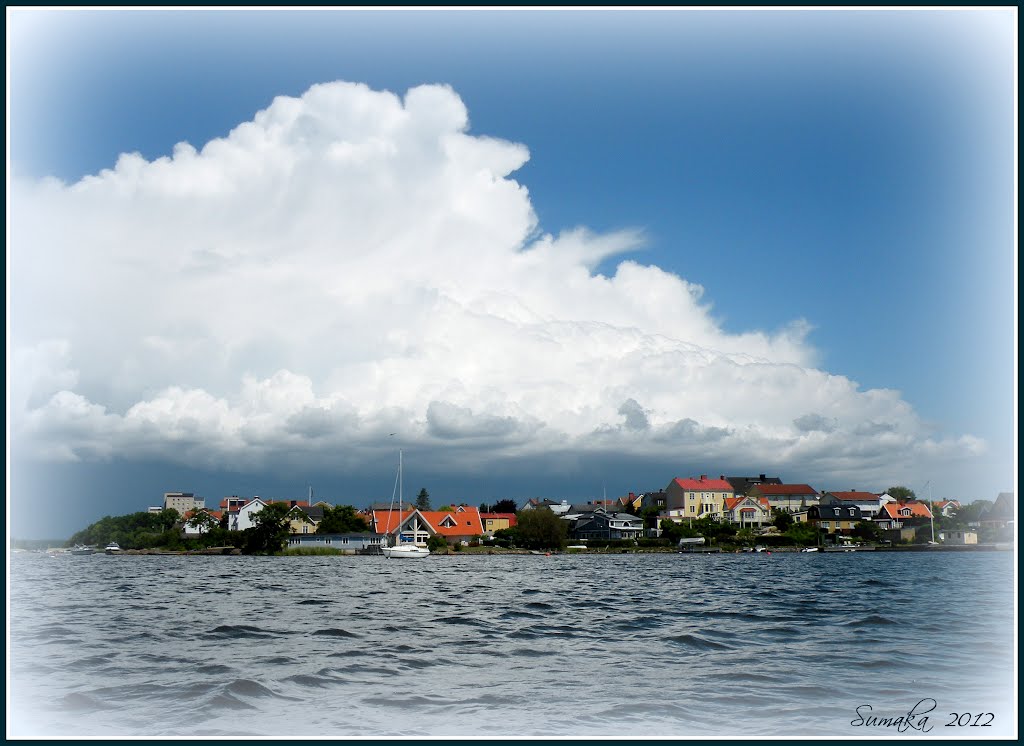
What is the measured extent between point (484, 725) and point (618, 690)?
316 centimetres

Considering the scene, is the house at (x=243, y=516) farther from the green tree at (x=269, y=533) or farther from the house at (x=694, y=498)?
the house at (x=694, y=498)

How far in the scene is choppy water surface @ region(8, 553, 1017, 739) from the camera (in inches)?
474

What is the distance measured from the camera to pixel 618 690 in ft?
45.8

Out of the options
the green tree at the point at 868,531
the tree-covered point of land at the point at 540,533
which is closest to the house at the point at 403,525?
the tree-covered point of land at the point at 540,533

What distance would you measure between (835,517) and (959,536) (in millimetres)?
21467

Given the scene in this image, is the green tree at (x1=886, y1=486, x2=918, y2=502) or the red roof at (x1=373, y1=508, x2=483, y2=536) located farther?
the green tree at (x1=886, y1=486, x2=918, y2=502)

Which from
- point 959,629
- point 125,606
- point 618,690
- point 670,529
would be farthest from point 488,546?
point 618,690

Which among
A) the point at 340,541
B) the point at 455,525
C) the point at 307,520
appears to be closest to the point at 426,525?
the point at 455,525

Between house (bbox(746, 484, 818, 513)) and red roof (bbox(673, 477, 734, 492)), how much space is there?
8.93 m

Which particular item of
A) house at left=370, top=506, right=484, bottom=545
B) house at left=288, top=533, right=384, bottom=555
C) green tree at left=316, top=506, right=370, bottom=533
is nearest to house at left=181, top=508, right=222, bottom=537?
green tree at left=316, top=506, right=370, bottom=533

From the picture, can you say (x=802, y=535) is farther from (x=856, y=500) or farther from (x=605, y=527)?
(x=856, y=500)

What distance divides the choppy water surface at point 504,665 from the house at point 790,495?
365 ft

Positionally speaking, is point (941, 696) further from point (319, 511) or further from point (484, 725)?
point (319, 511)

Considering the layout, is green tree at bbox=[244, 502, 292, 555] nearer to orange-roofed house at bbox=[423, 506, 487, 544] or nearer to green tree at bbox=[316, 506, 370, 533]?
green tree at bbox=[316, 506, 370, 533]
